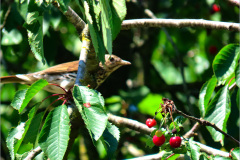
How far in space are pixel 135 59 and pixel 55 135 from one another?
13.7 feet

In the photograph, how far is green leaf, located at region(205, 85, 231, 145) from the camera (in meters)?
2.89

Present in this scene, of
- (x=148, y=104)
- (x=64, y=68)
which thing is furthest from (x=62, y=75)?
(x=148, y=104)

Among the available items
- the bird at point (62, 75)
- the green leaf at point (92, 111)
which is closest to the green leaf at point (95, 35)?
the green leaf at point (92, 111)

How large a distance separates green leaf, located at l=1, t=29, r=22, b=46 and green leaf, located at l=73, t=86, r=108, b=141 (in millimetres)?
2921

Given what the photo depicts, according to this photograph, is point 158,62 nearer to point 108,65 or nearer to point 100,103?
point 108,65

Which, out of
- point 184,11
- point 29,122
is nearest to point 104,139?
point 29,122

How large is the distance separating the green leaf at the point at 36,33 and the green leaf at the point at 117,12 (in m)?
0.46

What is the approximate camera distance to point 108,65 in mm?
4949

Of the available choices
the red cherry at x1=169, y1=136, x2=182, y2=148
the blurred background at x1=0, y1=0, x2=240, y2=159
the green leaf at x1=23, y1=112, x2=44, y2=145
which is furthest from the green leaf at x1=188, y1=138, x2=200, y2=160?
the blurred background at x1=0, y1=0, x2=240, y2=159

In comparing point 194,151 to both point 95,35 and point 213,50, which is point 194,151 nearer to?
point 95,35

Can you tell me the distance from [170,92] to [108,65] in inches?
51.8

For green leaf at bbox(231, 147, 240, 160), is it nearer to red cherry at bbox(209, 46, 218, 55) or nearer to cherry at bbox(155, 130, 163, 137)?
cherry at bbox(155, 130, 163, 137)

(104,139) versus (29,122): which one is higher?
(29,122)

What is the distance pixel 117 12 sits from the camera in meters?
2.15
